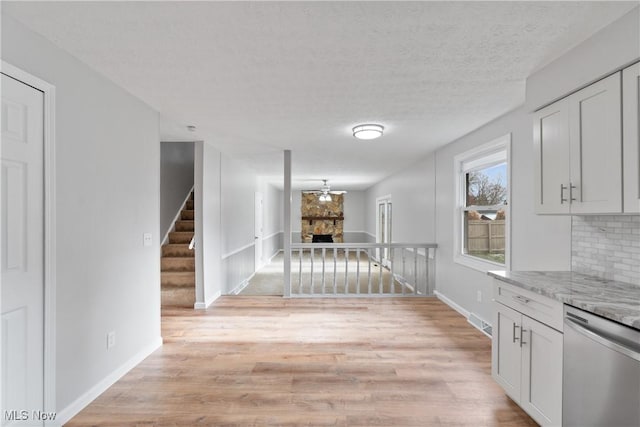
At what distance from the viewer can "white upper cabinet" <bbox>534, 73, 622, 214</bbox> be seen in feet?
5.67

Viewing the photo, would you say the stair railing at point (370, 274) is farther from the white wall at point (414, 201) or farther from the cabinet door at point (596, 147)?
the cabinet door at point (596, 147)

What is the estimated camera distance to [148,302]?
2969 mm

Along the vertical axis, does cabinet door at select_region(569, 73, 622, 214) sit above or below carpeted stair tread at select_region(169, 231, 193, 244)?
above

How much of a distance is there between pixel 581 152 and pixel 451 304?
3.03m

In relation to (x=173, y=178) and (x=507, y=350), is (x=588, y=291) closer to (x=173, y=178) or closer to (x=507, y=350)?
(x=507, y=350)

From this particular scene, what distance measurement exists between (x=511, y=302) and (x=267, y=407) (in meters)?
1.77

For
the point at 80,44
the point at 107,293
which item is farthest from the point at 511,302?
the point at 80,44

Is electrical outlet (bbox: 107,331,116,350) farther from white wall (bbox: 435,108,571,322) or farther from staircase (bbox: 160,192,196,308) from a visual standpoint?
white wall (bbox: 435,108,571,322)

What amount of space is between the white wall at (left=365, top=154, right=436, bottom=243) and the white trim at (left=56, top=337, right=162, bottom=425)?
417 cm

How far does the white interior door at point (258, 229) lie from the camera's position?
7852 millimetres

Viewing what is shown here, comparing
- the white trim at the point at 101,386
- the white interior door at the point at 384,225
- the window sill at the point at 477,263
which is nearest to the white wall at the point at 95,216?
the white trim at the point at 101,386

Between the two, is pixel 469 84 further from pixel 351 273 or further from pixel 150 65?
pixel 351 273

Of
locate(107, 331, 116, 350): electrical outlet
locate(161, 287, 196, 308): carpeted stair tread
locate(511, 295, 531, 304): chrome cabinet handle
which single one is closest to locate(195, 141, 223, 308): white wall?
locate(161, 287, 196, 308): carpeted stair tread

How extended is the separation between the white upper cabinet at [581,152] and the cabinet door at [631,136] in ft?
0.10
